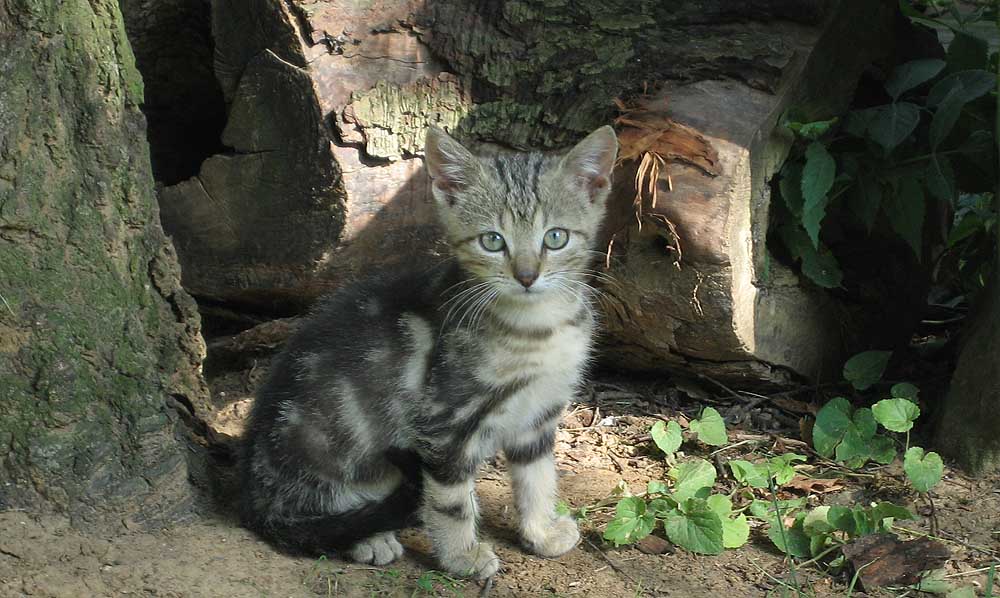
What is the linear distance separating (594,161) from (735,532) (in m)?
1.37

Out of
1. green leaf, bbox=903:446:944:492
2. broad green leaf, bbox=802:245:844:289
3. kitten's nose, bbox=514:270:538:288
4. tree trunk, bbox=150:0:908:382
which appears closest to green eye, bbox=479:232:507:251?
kitten's nose, bbox=514:270:538:288

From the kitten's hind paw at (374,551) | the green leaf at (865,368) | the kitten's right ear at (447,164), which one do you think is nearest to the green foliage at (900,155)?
the green leaf at (865,368)

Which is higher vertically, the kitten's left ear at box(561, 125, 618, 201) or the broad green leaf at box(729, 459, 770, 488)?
the kitten's left ear at box(561, 125, 618, 201)

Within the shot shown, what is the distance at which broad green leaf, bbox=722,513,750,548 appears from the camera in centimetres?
334

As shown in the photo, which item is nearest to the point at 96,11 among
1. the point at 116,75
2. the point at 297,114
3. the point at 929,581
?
the point at 116,75

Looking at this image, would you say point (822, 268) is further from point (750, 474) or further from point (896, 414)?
point (750, 474)

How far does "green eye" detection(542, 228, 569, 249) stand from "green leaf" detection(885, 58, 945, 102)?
59.0 inches

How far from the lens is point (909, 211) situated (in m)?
3.68

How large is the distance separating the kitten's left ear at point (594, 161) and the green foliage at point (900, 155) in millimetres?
812

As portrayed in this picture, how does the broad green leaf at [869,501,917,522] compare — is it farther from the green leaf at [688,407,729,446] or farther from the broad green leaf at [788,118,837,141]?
the broad green leaf at [788,118,837,141]

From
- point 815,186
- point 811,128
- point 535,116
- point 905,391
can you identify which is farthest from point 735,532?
point 535,116

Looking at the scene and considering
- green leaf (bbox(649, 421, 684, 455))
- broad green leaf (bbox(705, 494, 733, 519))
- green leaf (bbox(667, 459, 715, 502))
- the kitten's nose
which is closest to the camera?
the kitten's nose

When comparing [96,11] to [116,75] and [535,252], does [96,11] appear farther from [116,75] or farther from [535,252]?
[535,252]

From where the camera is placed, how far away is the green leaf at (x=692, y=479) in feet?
11.6
